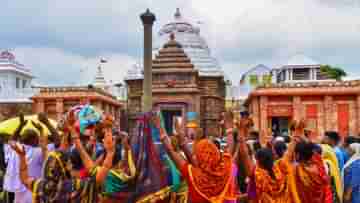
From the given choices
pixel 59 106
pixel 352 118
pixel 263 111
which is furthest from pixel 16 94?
pixel 352 118

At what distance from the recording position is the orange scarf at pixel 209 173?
438cm

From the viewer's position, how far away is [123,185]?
187 inches

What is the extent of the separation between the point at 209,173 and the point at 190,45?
3765 cm

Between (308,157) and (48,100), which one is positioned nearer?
(308,157)

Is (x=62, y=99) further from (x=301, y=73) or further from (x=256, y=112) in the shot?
(x=301, y=73)

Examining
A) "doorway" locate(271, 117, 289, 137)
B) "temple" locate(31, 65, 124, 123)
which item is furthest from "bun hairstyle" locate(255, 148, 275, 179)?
"temple" locate(31, 65, 124, 123)

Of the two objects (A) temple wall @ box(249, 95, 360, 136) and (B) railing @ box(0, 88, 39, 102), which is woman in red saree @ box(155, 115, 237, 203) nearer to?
(A) temple wall @ box(249, 95, 360, 136)

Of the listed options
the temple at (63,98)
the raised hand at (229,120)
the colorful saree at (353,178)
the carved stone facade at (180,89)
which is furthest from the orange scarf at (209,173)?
the temple at (63,98)

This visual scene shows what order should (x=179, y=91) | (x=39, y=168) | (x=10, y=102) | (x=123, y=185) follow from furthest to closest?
(x=10, y=102)
(x=179, y=91)
(x=39, y=168)
(x=123, y=185)

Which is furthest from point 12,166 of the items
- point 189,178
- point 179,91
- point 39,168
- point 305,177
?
point 179,91

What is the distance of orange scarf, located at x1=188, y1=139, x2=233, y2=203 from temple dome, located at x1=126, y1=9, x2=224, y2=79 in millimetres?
32508

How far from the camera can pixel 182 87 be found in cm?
3412

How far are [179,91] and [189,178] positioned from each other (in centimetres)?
2952

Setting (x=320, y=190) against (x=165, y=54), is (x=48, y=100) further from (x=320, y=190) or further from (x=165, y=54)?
(x=320, y=190)
